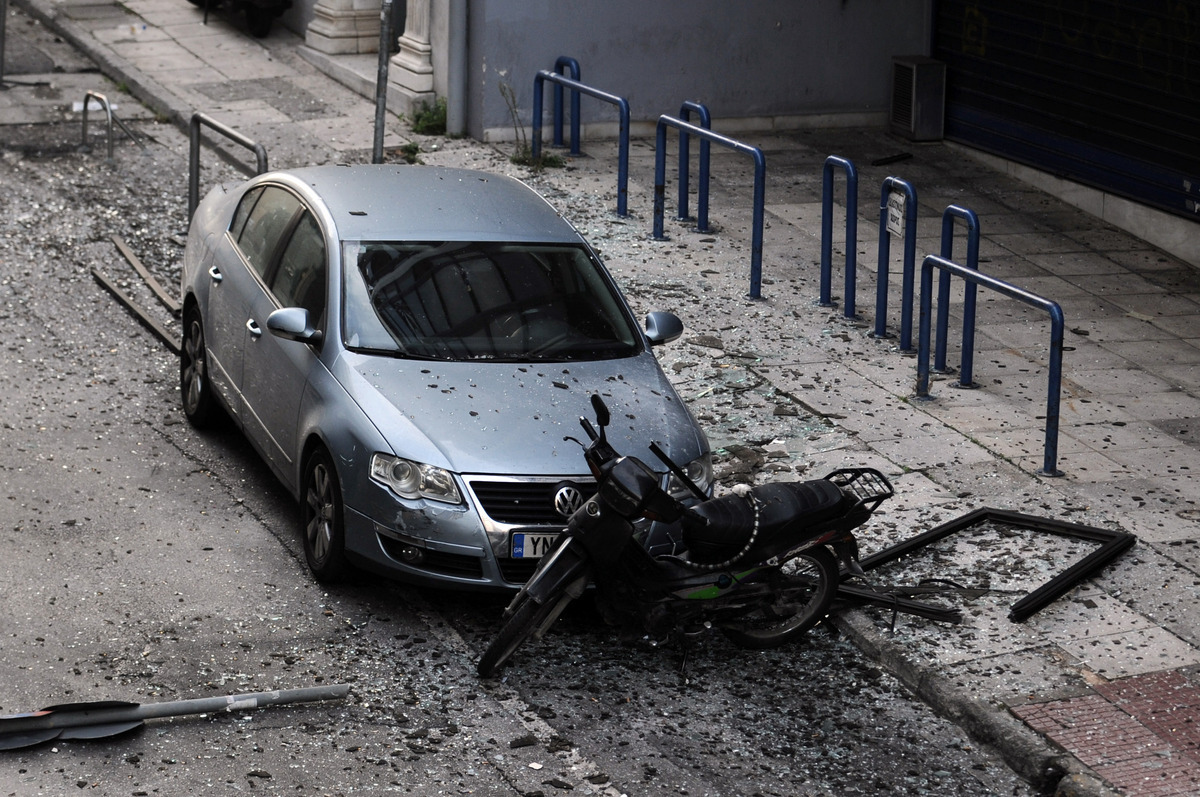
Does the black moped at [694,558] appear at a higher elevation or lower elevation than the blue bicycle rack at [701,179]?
lower

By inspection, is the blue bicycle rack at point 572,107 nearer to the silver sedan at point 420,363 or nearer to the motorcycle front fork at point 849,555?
the silver sedan at point 420,363

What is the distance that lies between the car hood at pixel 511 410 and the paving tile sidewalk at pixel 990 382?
1.27m

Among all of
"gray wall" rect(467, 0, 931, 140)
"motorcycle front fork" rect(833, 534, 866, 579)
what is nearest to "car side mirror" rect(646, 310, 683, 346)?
"motorcycle front fork" rect(833, 534, 866, 579)

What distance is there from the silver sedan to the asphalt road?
0.35 meters

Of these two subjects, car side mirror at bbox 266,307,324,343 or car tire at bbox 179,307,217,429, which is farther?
car tire at bbox 179,307,217,429

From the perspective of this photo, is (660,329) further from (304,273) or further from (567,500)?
(304,273)

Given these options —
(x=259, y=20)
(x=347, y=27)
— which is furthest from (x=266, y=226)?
(x=259, y=20)

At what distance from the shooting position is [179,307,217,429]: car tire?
28.8ft

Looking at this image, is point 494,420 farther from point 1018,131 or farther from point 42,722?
point 1018,131

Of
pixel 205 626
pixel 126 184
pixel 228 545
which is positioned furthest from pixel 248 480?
pixel 126 184

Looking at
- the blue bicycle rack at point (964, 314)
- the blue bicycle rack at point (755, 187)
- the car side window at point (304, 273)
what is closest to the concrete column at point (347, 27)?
the blue bicycle rack at point (755, 187)

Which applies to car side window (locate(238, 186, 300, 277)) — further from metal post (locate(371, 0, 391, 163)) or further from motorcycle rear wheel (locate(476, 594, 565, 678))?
metal post (locate(371, 0, 391, 163))

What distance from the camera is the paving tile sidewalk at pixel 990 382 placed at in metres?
6.29

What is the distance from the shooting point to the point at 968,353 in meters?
9.74
